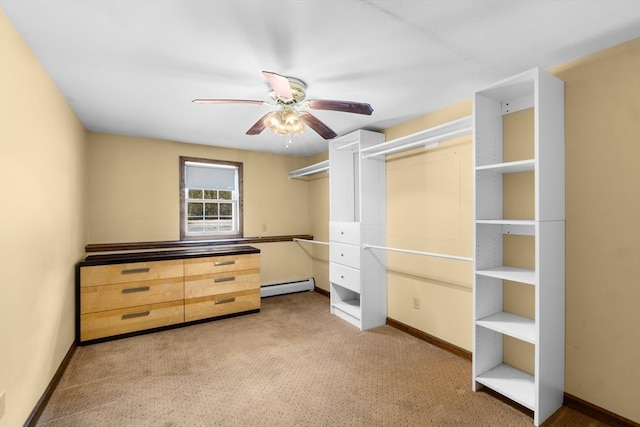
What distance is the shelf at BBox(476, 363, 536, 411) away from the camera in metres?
1.91

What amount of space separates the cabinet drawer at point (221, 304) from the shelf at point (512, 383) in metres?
2.71

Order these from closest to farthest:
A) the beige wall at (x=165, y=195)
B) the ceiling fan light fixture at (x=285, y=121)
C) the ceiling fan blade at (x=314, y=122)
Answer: the ceiling fan light fixture at (x=285, y=121) → the ceiling fan blade at (x=314, y=122) → the beige wall at (x=165, y=195)

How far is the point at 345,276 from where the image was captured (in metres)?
3.61

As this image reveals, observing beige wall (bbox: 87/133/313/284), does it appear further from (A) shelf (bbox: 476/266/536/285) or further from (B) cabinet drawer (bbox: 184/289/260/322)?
(A) shelf (bbox: 476/266/536/285)

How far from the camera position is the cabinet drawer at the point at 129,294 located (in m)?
3.01

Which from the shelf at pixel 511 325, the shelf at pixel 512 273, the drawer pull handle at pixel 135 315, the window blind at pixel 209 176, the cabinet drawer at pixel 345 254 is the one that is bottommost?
the drawer pull handle at pixel 135 315

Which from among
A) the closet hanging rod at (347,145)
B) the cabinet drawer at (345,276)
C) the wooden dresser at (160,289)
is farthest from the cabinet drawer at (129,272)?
the closet hanging rod at (347,145)

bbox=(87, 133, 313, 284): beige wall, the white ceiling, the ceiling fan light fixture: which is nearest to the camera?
the white ceiling

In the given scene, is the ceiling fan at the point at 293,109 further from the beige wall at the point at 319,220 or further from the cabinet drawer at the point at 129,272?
the beige wall at the point at 319,220

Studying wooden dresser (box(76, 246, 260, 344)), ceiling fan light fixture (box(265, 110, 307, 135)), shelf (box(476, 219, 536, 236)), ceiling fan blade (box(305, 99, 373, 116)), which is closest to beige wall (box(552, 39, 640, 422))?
shelf (box(476, 219, 536, 236))

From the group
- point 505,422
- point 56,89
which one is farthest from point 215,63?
point 505,422

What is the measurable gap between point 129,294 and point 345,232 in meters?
2.53

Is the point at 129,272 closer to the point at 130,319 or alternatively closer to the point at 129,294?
the point at 129,294

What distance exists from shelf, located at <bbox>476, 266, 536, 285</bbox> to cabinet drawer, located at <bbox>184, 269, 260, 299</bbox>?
276 centimetres
